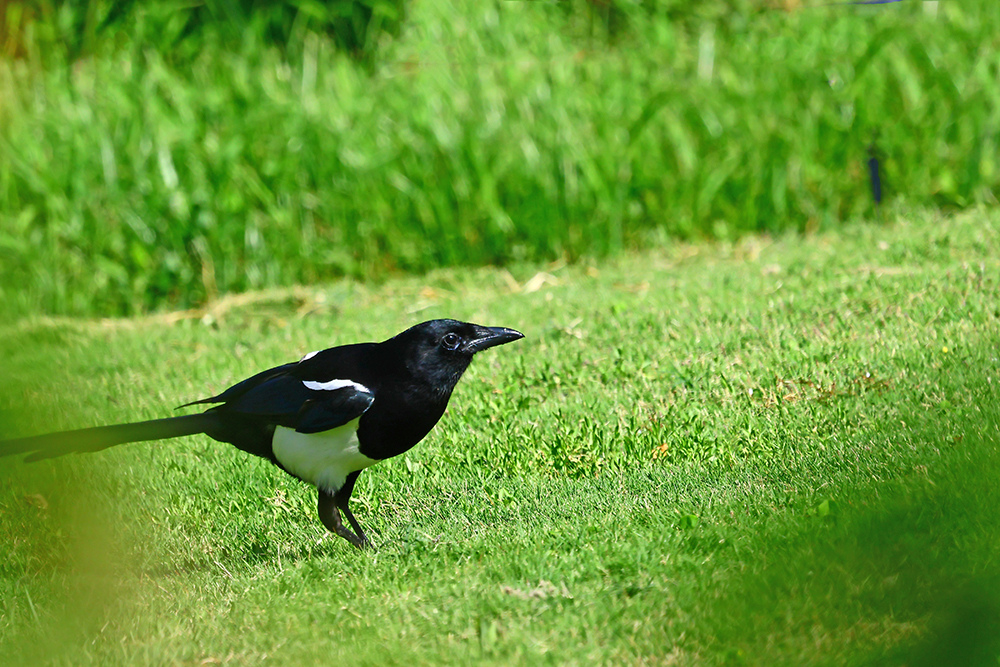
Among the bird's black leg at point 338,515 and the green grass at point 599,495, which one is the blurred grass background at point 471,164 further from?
the bird's black leg at point 338,515

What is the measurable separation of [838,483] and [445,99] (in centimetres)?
530

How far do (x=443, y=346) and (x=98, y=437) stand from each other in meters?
1.19

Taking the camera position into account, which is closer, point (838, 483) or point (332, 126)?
point (838, 483)

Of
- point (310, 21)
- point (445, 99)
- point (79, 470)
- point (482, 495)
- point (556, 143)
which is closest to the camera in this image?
point (79, 470)

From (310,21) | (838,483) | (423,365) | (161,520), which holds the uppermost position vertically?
(310,21)

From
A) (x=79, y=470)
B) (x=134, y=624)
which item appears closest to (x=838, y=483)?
(x=134, y=624)

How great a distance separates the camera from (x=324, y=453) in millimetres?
3693

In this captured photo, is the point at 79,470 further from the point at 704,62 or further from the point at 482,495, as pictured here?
the point at 704,62

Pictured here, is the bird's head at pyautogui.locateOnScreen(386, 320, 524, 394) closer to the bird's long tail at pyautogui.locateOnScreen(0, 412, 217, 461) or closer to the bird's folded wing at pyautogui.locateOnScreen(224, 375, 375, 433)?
the bird's folded wing at pyautogui.locateOnScreen(224, 375, 375, 433)

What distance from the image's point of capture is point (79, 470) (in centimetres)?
135

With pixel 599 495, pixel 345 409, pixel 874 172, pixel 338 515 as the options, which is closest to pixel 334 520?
pixel 338 515

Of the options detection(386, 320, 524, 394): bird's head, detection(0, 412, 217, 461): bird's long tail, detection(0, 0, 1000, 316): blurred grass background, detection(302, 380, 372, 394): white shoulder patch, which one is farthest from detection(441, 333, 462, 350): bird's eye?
detection(0, 0, 1000, 316): blurred grass background

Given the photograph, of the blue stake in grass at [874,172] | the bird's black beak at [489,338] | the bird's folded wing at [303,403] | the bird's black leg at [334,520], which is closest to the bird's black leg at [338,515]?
the bird's black leg at [334,520]

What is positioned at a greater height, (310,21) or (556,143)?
(310,21)
